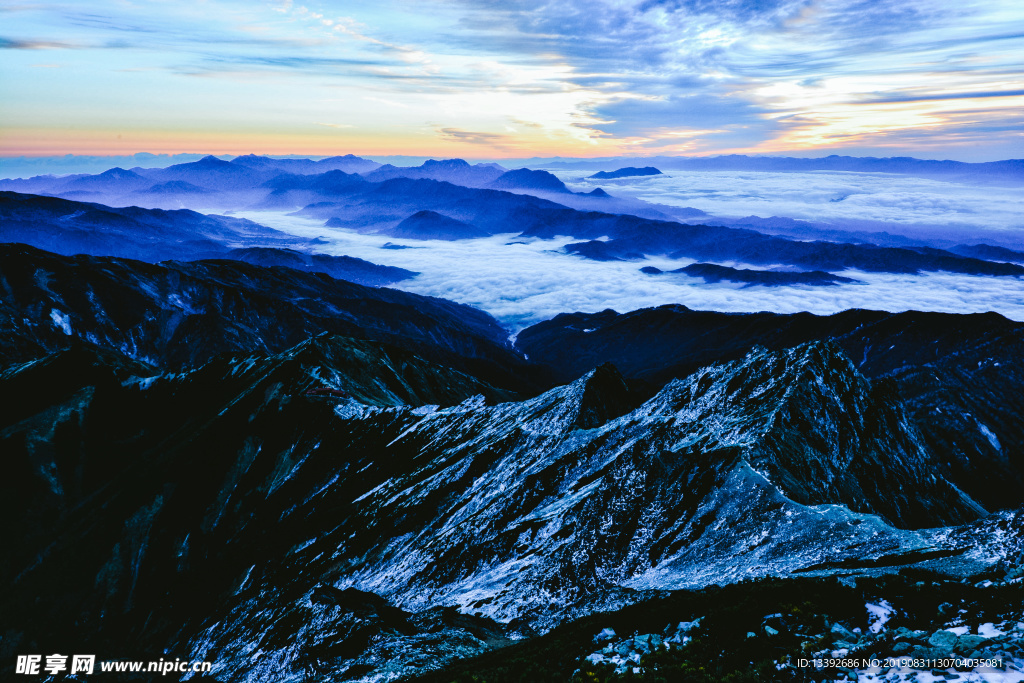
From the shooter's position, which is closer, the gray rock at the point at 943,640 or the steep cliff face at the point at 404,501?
the gray rock at the point at 943,640

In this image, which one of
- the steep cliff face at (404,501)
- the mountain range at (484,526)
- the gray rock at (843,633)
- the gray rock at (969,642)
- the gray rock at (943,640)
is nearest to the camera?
the gray rock at (969,642)

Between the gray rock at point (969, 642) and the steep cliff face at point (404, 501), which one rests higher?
the gray rock at point (969, 642)

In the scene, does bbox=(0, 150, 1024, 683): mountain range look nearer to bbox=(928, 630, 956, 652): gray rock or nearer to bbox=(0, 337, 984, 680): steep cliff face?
bbox=(928, 630, 956, 652): gray rock

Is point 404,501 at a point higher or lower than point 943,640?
lower

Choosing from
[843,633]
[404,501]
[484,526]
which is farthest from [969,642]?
[404,501]

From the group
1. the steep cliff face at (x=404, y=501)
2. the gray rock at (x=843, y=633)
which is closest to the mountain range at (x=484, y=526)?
the gray rock at (x=843, y=633)

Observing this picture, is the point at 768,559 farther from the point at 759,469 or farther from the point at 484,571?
the point at 484,571

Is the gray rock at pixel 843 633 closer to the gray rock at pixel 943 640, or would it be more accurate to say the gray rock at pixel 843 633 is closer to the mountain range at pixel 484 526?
the mountain range at pixel 484 526

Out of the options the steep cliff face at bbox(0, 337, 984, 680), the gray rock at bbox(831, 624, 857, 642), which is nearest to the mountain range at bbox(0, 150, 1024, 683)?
the gray rock at bbox(831, 624, 857, 642)

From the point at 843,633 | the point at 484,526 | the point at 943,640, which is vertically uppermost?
the point at 943,640

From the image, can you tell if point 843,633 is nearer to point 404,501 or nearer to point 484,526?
point 484,526

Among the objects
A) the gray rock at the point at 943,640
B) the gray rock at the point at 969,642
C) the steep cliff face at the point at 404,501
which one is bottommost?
the steep cliff face at the point at 404,501
